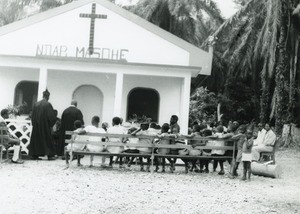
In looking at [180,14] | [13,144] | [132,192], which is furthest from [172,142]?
[180,14]

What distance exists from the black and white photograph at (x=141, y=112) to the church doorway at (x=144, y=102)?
0.04m

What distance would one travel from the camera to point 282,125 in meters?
25.6

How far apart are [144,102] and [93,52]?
274 centimetres


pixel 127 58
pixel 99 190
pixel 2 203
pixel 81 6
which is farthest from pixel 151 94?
pixel 2 203

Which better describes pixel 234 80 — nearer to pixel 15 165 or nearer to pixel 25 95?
pixel 25 95

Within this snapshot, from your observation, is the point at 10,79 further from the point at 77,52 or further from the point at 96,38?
the point at 96,38

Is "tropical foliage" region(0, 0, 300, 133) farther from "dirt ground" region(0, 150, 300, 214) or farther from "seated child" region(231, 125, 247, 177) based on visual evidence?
"dirt ground" region(0, 150, 300, 214)

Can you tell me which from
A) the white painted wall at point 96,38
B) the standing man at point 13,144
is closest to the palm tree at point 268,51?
the white painted wall at point 96,38

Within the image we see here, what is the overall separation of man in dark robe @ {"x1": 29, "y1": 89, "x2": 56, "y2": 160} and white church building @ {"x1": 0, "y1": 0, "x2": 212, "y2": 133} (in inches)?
186

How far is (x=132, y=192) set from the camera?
8945 mm

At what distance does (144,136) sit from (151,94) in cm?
761

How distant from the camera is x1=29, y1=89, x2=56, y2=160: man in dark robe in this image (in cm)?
1402

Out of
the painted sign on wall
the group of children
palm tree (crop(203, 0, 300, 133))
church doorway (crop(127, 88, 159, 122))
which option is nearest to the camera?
the group of children

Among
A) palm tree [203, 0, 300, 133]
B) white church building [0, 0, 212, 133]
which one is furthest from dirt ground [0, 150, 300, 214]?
palm tree [203, 0, 300, 133]
